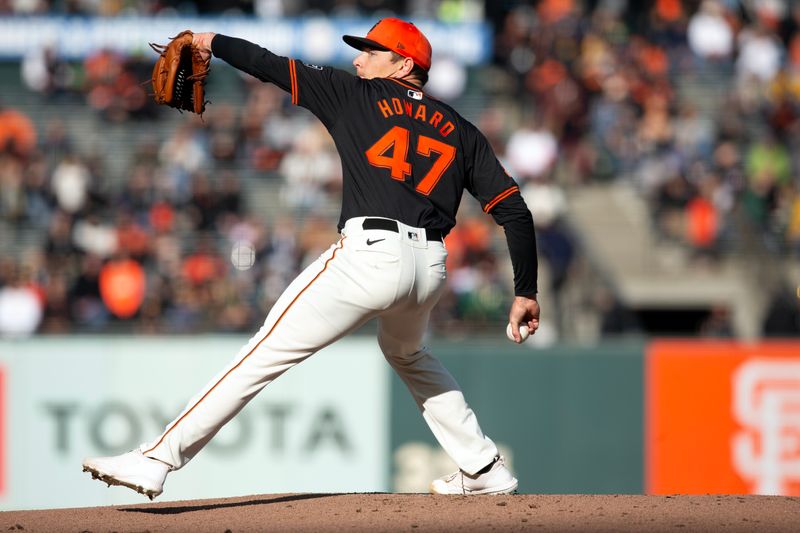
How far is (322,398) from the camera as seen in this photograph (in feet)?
33.2

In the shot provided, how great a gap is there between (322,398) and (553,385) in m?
1.86

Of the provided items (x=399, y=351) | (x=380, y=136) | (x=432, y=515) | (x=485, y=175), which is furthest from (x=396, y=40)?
(x=432, y=515)

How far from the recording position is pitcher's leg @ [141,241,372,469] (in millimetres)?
5172

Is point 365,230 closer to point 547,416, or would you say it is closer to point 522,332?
point 522,332

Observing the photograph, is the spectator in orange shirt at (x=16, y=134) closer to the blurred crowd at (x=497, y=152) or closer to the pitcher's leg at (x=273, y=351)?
the blurred crowd at (x=497, y=152)

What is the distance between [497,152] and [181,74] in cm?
956

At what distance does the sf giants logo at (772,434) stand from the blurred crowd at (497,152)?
2474 millimetres

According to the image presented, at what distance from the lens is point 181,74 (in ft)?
18.1

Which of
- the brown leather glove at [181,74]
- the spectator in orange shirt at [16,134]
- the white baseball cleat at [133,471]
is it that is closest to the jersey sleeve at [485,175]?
the brown leather glove at [181,74]

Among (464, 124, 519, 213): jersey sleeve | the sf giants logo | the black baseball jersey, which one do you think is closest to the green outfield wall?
the sf giants logo

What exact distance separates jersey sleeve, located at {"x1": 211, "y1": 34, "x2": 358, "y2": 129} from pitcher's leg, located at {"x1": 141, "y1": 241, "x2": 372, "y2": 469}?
0.61 metres

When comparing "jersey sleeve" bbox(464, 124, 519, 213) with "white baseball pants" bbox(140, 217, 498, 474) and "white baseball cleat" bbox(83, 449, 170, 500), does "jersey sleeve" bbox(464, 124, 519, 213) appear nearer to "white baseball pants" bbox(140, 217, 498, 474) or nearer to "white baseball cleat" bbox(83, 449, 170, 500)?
"white baseball pants" bbox(140, 217, 498, 474)

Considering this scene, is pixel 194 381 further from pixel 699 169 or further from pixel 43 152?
pixel 699 169

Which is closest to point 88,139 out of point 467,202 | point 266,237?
point 266,237
